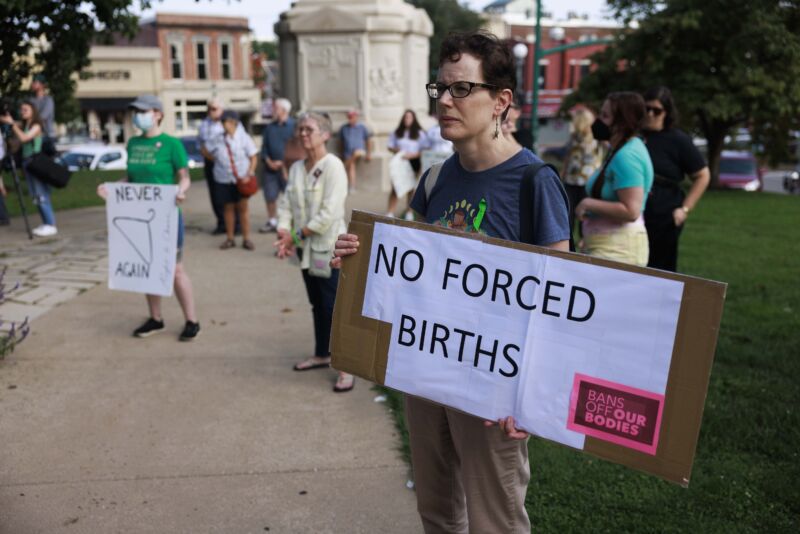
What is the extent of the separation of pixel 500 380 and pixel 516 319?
0.20 meters

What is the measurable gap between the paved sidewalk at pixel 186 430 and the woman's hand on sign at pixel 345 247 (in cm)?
140

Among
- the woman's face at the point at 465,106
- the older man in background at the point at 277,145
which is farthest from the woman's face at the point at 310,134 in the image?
the older man in background at the point at 277,145

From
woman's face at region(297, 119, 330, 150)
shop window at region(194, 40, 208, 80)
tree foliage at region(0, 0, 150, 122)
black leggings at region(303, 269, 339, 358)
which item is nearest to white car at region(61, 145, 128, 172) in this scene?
tree foliage at region(0, 0, 150, 122)

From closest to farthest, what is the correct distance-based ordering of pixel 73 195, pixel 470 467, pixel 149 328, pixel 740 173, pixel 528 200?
pixel 528 200, pixel 470 467, pixel 149 328, pixel 73 195, pixel 740 173

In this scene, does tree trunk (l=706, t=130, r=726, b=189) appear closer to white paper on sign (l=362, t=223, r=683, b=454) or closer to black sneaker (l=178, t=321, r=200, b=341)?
black sneaker (l=178, t=321, r=200, b=341)

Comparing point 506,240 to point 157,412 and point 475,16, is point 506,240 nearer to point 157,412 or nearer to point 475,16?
point 157,412

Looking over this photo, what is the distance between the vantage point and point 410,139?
35.3ft

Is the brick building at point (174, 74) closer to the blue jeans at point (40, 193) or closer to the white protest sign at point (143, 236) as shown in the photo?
the blue jeans at point (40, 193)

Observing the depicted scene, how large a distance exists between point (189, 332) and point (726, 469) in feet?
13.3

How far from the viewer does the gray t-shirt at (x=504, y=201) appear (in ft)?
8.21

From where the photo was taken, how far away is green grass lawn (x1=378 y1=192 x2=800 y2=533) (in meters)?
3.53

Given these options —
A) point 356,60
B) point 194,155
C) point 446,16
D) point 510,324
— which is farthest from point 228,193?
point 446,16

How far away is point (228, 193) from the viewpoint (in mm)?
9883

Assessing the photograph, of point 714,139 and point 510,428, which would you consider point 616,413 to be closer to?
point 510,428
